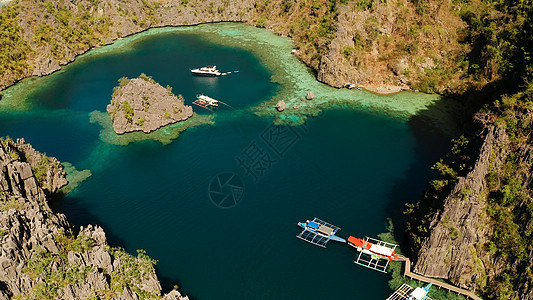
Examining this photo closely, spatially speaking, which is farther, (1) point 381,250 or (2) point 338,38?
(2) point 338,38

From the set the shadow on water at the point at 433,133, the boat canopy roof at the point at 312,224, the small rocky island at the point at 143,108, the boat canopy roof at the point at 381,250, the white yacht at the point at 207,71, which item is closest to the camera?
the boat canopy roof at the point at 381,250

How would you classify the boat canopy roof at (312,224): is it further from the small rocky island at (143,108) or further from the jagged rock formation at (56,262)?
the small rocky island at (143,108)

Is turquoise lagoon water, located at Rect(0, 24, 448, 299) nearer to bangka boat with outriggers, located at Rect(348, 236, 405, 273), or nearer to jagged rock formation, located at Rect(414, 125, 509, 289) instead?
bangka boat with outriggers, located at Rect(348, 236, 405, 273)

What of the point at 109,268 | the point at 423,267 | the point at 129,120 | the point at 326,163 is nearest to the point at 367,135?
the point at 326,163

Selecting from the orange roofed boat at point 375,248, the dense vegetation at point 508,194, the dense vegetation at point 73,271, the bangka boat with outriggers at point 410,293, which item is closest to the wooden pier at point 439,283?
the bangka boat with outriggers at point 410,293

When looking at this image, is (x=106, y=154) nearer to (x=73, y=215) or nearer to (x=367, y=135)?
(x=73, y=215)

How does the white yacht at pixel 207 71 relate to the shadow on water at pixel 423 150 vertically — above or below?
below

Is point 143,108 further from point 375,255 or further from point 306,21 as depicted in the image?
point 306,21

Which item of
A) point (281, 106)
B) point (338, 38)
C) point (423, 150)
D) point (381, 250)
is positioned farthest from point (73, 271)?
point (338, 38)
